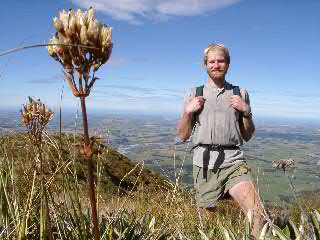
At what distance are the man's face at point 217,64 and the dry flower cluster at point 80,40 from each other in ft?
11.5

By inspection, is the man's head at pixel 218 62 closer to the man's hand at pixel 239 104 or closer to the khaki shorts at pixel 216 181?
the man's hand at pixel 239 104

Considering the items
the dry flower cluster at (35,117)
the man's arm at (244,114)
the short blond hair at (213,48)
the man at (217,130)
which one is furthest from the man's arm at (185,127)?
the dry flower cluster at (35,117)

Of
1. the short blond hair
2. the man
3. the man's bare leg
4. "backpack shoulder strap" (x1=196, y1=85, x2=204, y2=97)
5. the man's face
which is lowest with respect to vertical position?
the man's bare leg

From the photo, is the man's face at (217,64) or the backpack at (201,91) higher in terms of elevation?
the man's face at (217,64)

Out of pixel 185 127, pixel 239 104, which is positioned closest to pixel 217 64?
pixel 239 104

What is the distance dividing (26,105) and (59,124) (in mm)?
531

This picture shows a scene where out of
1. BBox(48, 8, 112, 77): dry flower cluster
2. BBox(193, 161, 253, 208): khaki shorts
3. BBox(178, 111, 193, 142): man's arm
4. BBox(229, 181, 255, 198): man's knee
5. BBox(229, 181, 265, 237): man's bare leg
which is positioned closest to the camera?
BBox(48, 8, 112, 77): dry flower cluster

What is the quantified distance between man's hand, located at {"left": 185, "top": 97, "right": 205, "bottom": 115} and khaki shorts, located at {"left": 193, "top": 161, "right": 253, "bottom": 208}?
0.74m

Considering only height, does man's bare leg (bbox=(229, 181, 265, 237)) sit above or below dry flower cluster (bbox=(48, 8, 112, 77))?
below

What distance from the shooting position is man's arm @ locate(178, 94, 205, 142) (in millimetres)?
4969

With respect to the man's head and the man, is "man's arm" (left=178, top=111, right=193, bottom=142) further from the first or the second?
the man's head

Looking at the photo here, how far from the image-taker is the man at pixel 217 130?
4961mm

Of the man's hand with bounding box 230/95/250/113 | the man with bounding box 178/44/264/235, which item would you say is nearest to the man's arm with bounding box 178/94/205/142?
the man with bounding box 178/44/264/235

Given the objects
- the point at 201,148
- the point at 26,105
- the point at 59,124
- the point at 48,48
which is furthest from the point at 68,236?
the point at 201,148
